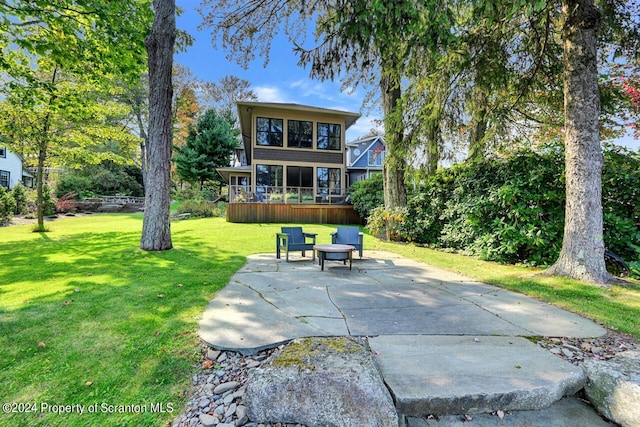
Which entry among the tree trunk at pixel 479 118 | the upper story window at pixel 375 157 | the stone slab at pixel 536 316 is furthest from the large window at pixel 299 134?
the stone slab at pixel 536 316

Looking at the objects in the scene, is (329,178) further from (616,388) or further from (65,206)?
(65,206)

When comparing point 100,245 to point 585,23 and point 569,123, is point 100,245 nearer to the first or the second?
point 569,123

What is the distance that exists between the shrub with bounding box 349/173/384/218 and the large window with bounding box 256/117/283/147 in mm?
6814

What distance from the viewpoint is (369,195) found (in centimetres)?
1420

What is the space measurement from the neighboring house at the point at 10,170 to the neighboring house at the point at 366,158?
29490mm

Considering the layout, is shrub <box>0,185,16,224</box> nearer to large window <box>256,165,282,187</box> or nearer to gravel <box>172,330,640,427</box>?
large window <box>256,165,282,187</box>

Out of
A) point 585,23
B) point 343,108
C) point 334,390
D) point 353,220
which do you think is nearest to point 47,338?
point 334,390

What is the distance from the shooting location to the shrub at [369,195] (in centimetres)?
1383

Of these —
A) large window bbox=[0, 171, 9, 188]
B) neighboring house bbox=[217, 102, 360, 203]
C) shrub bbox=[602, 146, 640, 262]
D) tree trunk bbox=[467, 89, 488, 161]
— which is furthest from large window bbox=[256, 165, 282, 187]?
large window bbox=[0, 171, 9, 188]

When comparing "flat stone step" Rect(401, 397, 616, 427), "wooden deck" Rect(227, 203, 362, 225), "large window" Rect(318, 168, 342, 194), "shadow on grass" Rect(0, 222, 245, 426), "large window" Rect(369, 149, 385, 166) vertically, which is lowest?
"flat stone step" Rect(401, 397, 616, 427)

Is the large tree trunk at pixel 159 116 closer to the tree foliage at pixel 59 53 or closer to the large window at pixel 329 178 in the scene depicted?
the tree foliage at pixel 59 53

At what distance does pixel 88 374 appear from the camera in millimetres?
2350

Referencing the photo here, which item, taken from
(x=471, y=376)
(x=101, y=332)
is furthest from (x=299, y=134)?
(x=471, y=376)

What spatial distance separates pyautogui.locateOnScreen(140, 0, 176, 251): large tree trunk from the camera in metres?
7.09
